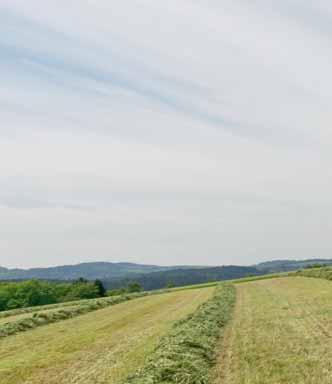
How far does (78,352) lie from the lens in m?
20.2

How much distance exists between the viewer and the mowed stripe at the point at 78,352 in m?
15.8

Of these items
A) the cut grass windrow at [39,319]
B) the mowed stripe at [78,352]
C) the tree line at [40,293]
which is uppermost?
the tree line at [40,293]

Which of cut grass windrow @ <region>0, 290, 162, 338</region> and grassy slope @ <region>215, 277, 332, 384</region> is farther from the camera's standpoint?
cut grass windrow @ <region>0, 290, 162, 338</region>

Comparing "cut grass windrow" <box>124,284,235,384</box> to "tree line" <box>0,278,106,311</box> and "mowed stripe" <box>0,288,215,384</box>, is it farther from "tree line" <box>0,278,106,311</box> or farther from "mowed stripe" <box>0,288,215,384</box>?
"tree line" <box>0,278,106,311</box>

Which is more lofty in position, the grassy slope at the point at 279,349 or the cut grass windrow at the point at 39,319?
the cut grass windrow at the point at 39,319

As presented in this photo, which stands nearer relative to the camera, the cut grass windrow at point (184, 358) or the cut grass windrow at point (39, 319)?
the cut grass windrow at point (184, 358)

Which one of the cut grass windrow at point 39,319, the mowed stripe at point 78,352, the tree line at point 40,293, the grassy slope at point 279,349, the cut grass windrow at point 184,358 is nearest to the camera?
the cut grass windrow at point 184,358

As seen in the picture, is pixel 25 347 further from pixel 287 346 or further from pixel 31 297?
pixel 31 297

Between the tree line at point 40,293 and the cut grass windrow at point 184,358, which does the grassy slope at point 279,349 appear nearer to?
the cut grass windrow at point 184,358

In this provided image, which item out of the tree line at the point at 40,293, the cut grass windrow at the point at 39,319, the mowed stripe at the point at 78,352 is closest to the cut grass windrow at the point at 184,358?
the mowed stripe at the point at 78,352

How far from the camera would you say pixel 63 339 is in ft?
81.4

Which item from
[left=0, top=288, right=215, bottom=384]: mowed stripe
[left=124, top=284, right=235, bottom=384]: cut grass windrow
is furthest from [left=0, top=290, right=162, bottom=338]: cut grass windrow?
[left=124, top=284, right=235, bottom=384]: cut grass windrow

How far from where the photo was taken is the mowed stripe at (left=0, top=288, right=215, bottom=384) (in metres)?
15.8

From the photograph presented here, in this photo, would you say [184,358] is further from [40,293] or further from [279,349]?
[40,293]
